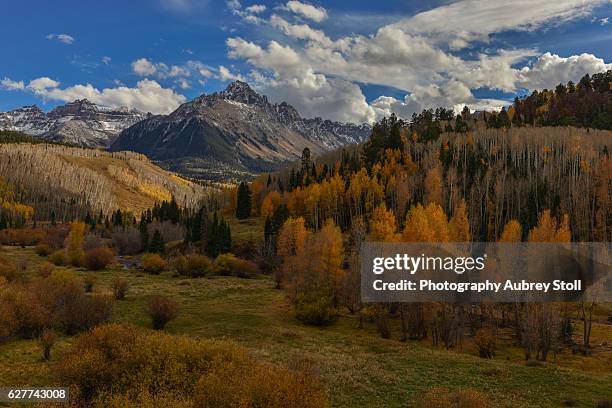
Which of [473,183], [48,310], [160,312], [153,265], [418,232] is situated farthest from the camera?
[473,183]

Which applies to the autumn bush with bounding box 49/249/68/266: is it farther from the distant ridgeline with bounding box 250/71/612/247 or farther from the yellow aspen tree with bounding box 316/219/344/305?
the yellow aspen tree with bounding box 316/219/344/305

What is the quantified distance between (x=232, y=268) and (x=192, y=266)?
9.64 m

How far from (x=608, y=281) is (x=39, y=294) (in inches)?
3659

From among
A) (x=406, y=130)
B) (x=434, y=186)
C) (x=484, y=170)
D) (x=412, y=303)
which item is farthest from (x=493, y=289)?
(x=406, y=130)

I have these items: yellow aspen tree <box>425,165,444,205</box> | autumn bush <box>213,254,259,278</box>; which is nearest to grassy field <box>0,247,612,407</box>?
autumn bush <box>213,254,259,278</box>

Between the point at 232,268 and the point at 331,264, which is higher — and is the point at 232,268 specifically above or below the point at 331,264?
below

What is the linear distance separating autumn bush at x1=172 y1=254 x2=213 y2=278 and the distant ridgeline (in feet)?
84.7

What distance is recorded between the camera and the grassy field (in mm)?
27609

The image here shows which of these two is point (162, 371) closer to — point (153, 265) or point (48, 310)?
point (48, 310)

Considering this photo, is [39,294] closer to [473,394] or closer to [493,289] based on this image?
[473,394]

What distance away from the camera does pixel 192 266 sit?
8756 cm

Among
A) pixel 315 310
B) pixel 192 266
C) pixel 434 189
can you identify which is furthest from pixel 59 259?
pixel 434 189

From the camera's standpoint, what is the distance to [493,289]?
55.2 meters

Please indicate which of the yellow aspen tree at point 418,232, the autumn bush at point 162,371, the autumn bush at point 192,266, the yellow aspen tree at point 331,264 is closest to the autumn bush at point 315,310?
the yellow aspen tree at point 331,264
